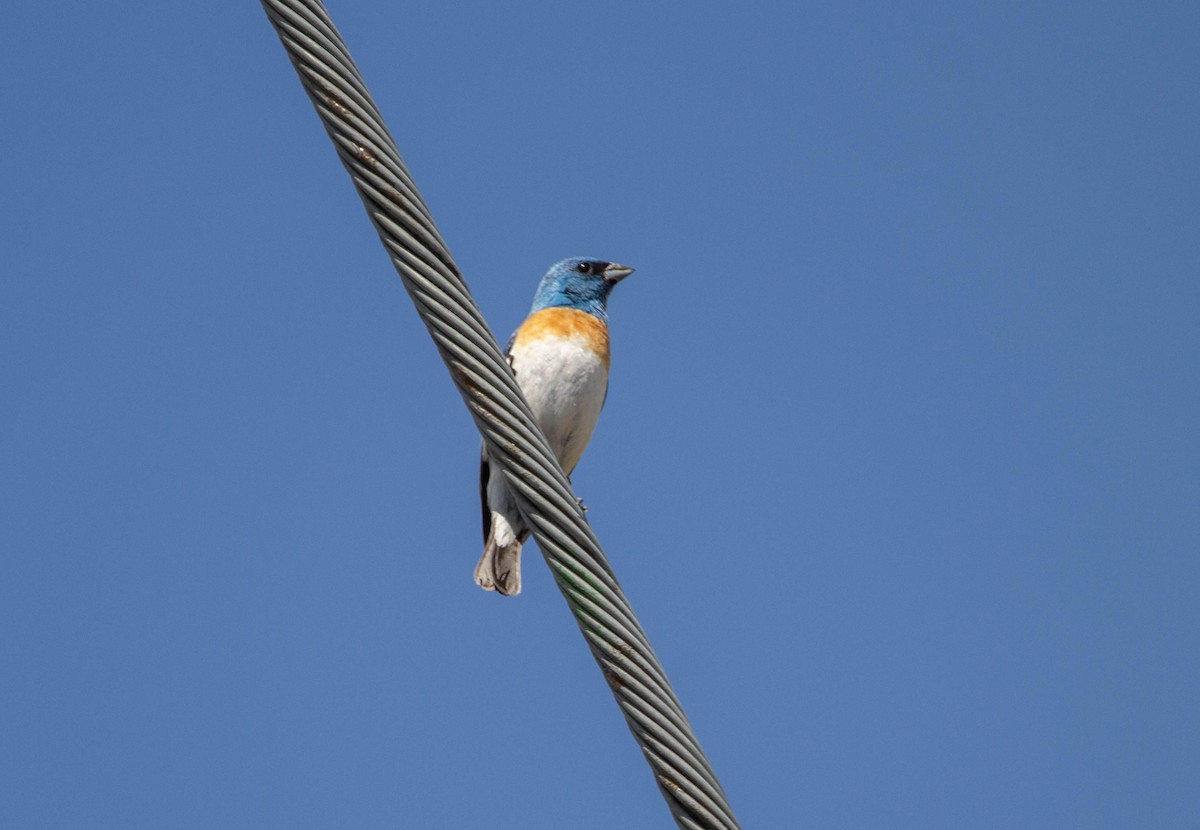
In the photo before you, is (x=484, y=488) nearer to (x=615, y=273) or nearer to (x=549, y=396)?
(x=549, y=396)

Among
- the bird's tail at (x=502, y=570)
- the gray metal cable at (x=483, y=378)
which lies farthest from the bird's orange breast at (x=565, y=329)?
the gray metal cable at (x=483, y=378)

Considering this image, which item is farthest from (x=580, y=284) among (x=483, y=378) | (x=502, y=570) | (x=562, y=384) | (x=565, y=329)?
(x=483, y=378)

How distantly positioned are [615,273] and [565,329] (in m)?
0.88

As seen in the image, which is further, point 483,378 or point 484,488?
point 484,488

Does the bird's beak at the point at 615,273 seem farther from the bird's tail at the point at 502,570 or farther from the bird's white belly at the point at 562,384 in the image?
the bird's tail at the point at 502,570

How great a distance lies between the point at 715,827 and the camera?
2.54m

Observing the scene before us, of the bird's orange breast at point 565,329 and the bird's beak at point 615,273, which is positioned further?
the bird's beak at point 615,273

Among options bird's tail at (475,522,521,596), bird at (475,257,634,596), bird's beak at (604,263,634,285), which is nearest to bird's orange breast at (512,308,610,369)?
bird at (475,257,634,596)

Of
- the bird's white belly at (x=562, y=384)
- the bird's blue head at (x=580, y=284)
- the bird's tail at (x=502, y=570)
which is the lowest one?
the bird's tail at (x=502, y=570)

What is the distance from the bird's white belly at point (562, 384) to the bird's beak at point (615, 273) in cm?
86

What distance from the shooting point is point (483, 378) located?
2672 mm

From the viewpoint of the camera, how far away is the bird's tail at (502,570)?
6070 mm

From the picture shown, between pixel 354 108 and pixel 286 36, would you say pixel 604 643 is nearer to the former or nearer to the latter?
pixel 354 108

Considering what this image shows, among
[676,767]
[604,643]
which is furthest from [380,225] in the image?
[676,767]
